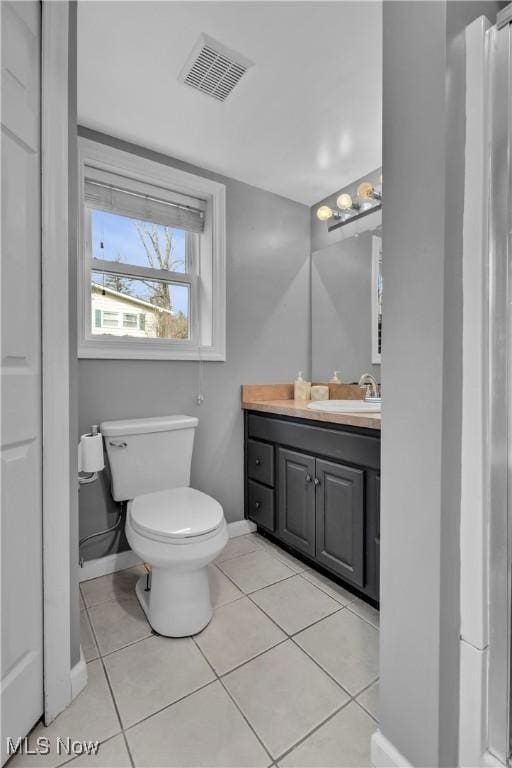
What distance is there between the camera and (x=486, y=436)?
0.87 m

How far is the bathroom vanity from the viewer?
1600 mm

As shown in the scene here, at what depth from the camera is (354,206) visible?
93.3 inches

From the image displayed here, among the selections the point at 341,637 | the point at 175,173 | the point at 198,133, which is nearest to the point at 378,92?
the point at 198,133

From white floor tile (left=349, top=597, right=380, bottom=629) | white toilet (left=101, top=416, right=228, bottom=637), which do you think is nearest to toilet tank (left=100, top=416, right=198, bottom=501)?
white toilet (left=101, top=416, right=228, bottom=637)

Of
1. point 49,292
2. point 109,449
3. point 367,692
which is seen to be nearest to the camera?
point 49,292

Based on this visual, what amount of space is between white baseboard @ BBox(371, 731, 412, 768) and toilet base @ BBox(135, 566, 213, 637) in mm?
767

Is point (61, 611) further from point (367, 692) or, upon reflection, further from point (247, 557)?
point (247, 557)

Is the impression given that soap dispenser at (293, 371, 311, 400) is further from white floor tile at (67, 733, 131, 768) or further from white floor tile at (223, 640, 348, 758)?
white floor tile at (67, 733, 131, 768)

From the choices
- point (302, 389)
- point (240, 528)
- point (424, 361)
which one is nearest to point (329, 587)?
point (240, 528)

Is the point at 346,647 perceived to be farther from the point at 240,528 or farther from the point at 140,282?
the point at 140,282

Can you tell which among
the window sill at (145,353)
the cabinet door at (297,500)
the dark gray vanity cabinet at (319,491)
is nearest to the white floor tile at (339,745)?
the dark gray vanity cabinet at (319,491)

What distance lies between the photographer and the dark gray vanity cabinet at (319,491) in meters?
1.60

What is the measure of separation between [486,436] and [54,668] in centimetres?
140

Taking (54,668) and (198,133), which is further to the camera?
(198,133)
